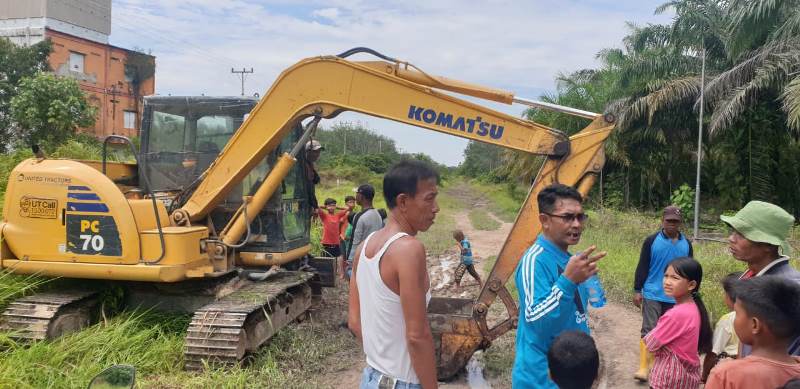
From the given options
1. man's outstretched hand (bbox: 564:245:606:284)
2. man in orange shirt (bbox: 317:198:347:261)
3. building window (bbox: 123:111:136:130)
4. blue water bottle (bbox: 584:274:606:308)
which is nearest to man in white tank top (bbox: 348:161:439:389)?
man's outstretched hand (bbox: 564:245:606:284)

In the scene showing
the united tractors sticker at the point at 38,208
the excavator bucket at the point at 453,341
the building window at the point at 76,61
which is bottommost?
the excavator bucket at the point at 453,341

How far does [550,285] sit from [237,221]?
4.36 m

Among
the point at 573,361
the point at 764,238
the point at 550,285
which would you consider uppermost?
the point at 764,238

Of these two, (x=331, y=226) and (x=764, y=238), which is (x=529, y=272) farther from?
(x=331, y=226)

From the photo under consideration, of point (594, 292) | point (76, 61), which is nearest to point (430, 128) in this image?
point (594, 292)

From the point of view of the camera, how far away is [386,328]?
94.8 inches

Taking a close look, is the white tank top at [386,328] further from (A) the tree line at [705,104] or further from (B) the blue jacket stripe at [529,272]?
(A) the tree line at [705,104]

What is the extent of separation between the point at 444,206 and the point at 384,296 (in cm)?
3028

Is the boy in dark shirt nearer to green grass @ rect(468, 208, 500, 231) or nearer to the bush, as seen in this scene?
the bush

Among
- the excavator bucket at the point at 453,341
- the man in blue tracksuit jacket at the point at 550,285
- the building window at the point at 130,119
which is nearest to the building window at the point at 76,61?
the building window at the point at 130,119

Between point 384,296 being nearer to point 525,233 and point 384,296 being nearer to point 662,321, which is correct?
point 662,321

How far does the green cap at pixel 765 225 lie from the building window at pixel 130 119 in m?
40.4

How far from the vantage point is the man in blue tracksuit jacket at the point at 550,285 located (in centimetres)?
247

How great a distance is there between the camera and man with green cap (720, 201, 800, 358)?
3.04 metres
